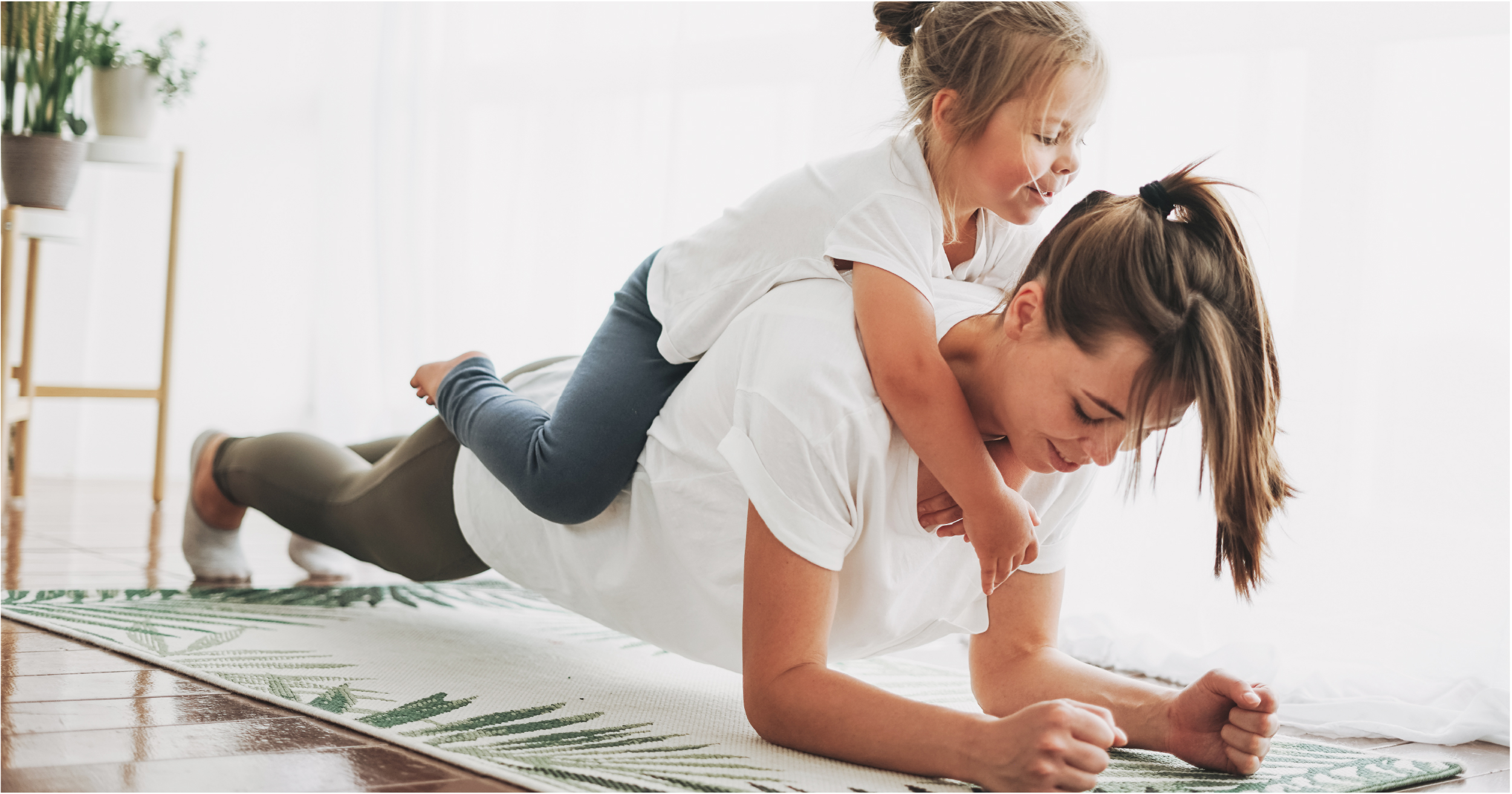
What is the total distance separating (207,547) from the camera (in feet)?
5.41

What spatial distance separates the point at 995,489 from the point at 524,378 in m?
0.73

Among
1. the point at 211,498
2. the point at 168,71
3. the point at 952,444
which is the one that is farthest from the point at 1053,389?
the point at 168,71

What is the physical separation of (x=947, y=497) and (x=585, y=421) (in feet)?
1.20

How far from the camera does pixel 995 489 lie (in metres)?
0.93

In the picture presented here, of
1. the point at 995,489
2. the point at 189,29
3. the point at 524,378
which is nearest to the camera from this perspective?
the point at 995,489

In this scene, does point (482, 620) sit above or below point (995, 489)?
below

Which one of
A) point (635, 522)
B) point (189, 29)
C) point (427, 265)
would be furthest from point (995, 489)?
point (189, 29)

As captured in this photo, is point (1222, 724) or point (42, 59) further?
point (42, 59)

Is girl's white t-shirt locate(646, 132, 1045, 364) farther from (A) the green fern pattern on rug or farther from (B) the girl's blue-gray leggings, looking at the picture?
(A) the green fern pattern on rug

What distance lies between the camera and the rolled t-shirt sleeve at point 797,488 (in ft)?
2.92

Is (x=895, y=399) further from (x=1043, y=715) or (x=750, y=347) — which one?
(x=1043, y=715)

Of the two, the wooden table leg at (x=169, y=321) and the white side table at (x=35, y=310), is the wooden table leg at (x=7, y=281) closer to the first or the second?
the white side table at (x=35, y=310)

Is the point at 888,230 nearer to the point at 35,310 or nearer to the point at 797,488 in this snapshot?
the point at 797,488

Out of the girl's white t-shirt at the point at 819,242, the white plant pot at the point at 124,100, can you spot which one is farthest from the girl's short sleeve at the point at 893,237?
the white plant pot at the point at 124,100
